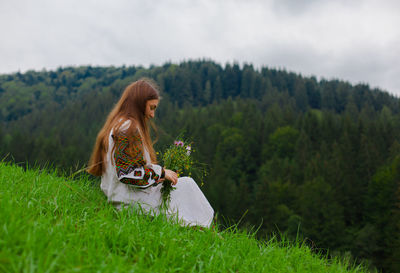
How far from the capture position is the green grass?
2.00 m

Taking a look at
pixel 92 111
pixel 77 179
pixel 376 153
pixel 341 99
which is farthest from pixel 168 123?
pixel 77 179

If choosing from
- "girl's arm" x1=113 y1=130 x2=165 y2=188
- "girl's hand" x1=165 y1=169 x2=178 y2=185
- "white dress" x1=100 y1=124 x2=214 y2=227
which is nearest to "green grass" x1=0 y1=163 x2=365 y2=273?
"white dress" x1=100 y1=124 x2=214 y2=227

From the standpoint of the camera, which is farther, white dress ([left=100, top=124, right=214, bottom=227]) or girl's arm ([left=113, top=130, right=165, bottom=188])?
white dress ([left=100, top=124, right=214, bottom=227])

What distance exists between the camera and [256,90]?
16325cm

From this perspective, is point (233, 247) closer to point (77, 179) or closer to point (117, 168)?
point (117, 168)

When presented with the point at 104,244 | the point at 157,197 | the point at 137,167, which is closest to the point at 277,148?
the point at 157,197

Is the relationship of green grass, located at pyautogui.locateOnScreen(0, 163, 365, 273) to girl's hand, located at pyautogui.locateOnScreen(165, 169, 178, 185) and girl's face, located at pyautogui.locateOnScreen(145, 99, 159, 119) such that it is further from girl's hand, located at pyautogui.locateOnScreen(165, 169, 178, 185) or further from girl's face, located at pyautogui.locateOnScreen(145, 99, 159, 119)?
girl's face, located at pyautogui.locateOnScreen(145, 99, 159, 119)

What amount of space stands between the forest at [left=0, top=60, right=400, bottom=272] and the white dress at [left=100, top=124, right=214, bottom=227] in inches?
18.3

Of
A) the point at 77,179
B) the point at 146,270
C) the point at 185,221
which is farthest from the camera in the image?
the point at 77,179

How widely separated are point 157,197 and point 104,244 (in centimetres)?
135

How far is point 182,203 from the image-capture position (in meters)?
3.83

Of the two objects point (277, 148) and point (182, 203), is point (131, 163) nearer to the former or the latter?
point (182, 203)

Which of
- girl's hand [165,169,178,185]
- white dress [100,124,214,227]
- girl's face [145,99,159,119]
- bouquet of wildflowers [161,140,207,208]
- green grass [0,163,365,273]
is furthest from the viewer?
bouquet of wildflowers [161,140,207,208]

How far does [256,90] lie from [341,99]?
40209 mm
